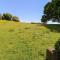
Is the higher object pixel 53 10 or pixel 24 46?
pixel 53 10

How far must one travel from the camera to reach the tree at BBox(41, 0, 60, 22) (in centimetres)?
3644

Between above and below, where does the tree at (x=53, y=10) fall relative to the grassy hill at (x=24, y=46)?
above

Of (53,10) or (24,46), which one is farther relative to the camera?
(53,10)

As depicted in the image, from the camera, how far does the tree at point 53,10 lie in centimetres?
3644

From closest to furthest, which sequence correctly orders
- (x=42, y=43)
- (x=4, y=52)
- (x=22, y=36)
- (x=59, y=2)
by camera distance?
(x=4, y=52) → (x=42, y=43) → (x=22, y=36) → (x=59, y=2)

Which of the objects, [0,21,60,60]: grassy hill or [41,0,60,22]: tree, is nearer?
[0,21,60,60]: grassy hill

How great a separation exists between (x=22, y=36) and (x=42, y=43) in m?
3.45

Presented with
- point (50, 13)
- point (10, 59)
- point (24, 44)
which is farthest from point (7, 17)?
point (10, 59)

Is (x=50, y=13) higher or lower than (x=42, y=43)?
higher

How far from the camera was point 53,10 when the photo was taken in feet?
123

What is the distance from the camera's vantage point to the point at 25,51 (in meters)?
15.0

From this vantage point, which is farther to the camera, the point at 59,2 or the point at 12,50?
the point at 59,2

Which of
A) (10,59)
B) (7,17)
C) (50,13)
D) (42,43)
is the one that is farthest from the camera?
(7,17)

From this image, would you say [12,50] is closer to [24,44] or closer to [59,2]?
[24,44]
